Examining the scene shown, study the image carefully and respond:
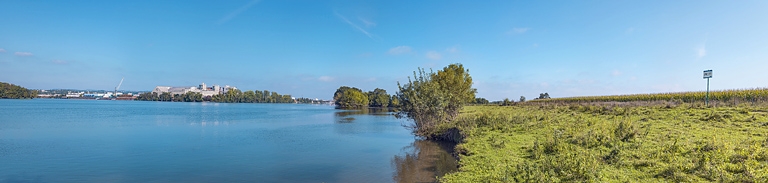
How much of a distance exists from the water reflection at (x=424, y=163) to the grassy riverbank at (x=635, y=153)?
121cm

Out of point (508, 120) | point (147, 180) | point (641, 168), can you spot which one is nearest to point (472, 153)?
point (641, 168)

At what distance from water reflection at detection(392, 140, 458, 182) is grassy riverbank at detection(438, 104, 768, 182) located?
3.95 ft

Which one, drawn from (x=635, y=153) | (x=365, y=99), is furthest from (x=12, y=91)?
(x=635, y=153)

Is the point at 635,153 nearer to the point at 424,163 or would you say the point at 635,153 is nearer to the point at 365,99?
the point at 424,163

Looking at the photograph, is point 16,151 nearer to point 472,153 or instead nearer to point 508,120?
point 472,153

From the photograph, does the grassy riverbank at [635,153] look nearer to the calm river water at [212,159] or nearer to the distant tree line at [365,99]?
the calm river water at [212,159]

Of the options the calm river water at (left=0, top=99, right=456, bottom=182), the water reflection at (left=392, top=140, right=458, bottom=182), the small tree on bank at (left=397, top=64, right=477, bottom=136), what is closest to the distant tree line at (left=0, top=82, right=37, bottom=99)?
the calm river water at (left=0, top=99, right=456, bottom=182)

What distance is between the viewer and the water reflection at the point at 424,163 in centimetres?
1431

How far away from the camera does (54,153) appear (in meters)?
19.4

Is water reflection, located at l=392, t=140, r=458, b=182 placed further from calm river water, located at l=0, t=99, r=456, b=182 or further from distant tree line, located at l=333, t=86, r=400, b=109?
distant tree line, located at l=333, t=86, r=400, b=109

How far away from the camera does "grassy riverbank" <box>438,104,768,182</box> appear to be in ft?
28.7

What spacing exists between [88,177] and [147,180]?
96.9 inches

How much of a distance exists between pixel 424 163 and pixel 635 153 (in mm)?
8462

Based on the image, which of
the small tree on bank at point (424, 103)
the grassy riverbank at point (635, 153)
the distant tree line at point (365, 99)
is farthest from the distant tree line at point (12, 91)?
the grassy riverbank at point (635, 153)
